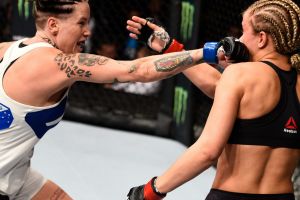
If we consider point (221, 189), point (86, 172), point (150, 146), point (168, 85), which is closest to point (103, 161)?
point (86, 172)

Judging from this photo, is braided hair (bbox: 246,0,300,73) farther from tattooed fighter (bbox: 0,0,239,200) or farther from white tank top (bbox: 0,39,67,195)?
white tank top (bbox: 0,39,67,195)

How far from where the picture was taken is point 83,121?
635 cm

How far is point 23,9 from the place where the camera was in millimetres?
6273

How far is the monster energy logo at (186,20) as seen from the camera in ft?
18.6

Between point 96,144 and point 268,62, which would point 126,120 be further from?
point 268,62

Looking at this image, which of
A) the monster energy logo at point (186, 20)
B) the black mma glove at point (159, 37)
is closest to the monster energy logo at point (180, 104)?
the monster energy logo at point (186, 20)

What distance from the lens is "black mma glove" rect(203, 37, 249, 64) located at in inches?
103

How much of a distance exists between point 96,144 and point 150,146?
0.46m

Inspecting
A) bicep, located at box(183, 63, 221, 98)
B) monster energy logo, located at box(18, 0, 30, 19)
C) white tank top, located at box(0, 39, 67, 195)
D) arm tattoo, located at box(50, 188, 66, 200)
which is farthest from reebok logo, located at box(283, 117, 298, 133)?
monster energy logo, located at box(18, 0, 30, 19)

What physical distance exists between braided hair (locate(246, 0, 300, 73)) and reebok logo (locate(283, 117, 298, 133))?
0.21 m

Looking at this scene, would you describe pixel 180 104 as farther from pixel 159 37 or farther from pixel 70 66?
pixel 70 66

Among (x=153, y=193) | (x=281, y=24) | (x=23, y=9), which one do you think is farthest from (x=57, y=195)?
(x=23, y=9)

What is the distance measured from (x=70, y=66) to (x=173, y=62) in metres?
0.42

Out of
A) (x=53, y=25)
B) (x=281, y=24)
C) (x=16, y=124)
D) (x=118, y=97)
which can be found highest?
(x=281, y=24)
